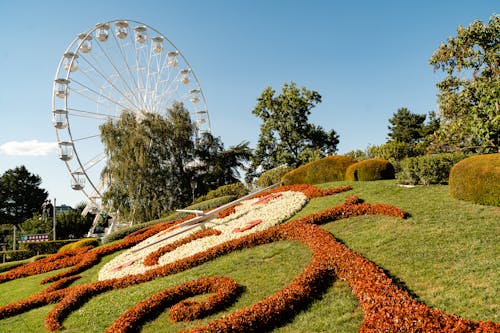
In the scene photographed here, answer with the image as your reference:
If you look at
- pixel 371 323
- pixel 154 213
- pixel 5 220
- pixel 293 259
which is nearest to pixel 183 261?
pixel 293 259

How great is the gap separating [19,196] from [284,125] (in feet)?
156

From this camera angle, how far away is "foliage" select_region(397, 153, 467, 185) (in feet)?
40.7

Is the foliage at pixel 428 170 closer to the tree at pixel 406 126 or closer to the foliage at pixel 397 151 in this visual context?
the foliage at pixel 397 151

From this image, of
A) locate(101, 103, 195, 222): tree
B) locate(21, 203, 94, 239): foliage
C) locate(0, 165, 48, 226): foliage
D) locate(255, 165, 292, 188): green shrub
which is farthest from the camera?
locate(0, 165, 48, 226): foliage

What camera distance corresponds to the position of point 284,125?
34.8 meters

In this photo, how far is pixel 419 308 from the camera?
480 centimetres

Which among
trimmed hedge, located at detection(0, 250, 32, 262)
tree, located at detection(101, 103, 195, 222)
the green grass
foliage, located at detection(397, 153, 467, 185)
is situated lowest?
the green grass

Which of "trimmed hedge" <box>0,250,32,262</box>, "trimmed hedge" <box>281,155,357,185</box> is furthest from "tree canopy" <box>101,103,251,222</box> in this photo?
"trimmed hedge" <box>281,155,357,185</box>

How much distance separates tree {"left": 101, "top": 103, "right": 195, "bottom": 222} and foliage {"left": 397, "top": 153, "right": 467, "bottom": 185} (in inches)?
750

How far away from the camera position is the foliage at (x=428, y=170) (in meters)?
12.4

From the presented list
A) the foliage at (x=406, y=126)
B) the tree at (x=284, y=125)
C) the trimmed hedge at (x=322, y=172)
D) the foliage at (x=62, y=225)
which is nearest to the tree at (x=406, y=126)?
the foliage at (x=406, y=126)

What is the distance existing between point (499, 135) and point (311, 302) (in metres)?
11.2

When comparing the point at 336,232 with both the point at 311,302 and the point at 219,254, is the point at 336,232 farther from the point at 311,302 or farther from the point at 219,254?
the point at 311,302

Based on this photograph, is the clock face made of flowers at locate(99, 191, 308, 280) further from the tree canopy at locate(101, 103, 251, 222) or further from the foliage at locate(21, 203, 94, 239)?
the foliage at locate(21, 203, 94, 239)
